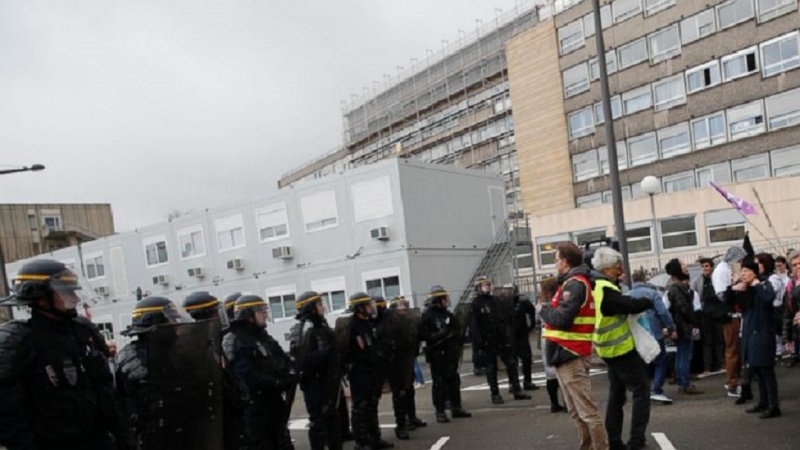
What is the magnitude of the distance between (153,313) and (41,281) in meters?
1.14

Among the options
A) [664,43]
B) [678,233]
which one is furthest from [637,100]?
[678,233]

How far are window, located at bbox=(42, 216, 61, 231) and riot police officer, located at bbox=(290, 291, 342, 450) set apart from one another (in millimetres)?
57499

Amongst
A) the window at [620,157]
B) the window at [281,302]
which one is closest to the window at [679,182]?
the window at [620,157]

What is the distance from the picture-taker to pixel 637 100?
38781mm

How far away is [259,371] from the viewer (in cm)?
612

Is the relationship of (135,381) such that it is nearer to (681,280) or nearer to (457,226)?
(681,280)

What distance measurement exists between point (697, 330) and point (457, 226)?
1463 cm

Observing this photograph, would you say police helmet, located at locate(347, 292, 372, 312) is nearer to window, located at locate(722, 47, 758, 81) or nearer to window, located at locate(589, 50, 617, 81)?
window, located at locate(722, 47, 758, 81)

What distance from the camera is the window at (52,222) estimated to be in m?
57.7

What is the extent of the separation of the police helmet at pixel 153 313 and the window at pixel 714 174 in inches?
1332

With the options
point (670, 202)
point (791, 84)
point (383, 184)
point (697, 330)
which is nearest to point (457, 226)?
point (383, 184)

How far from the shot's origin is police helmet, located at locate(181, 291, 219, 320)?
582cm

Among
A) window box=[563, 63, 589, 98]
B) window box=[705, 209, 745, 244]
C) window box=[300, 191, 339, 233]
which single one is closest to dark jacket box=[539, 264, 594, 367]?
window box=[300, 191, 339, 233]

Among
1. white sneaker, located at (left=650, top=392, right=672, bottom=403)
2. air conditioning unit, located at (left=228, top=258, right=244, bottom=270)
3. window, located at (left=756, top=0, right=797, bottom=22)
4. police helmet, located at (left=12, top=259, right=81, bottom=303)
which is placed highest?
window, located at (left=756, top=0, right=797, bottom=22)
